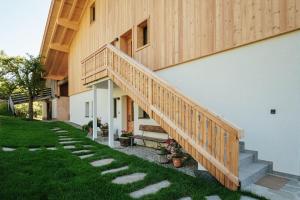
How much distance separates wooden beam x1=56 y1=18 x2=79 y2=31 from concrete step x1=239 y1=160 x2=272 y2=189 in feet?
45.7

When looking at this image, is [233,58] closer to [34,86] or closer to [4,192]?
[4,192]

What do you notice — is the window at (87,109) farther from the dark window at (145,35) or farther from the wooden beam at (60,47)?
the dark window at (145,35)

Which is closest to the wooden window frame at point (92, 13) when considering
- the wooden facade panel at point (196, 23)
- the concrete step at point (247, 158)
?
the wooden facade panel at point (196, 23)

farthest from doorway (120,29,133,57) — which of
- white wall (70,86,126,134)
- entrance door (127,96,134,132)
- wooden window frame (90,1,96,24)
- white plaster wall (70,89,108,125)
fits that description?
wooden window frame (90,1,96,24)

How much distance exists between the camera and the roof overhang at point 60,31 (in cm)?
1402

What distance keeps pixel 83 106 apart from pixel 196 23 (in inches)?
425

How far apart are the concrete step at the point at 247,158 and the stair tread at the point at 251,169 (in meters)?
0.08

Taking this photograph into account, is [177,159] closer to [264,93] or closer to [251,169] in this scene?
[251,169]

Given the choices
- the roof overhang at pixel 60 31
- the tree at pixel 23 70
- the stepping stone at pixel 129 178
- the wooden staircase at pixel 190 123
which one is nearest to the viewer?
the wooden staircase at pixel 190 123

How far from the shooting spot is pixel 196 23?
620cm

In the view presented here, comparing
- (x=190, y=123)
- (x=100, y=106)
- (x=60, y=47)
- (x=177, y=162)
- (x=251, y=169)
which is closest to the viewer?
(x=251, y=169)

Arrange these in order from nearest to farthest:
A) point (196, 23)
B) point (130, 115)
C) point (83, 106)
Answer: point (196, 23) → point (130, 115) → point (83, 106)

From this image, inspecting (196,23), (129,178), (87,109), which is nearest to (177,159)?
(129,178)

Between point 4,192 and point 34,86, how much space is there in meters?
16.4
